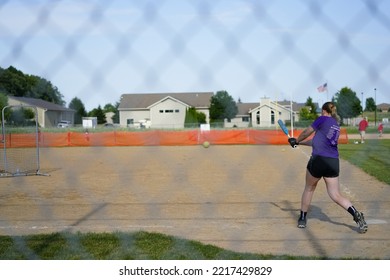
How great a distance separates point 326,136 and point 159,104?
1707 mm

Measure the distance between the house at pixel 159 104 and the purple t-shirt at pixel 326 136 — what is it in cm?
110

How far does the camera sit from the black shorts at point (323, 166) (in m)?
4.93

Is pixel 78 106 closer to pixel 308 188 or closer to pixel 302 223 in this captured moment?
pixel 308 188

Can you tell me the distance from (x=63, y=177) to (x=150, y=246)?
291 inches

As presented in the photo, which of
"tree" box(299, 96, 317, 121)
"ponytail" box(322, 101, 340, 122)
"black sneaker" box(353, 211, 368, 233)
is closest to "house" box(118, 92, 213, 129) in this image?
"tree" box(299, 96, 317, 121)

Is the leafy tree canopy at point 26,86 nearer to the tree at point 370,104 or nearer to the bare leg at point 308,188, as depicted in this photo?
the tree at point 370,104

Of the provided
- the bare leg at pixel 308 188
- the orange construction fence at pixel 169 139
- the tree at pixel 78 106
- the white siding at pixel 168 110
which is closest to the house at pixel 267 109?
the white siding at pixel 168 110

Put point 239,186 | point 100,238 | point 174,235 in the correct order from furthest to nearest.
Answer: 1. point 239,186
2. point 174,235
3. point 100,238

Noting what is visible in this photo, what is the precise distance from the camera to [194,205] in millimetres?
7305

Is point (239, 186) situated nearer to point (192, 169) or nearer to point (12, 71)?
point (192, 169)

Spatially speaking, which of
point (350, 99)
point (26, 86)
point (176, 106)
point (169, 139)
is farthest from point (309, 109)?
point (169, 139)

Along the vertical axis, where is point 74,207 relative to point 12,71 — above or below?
below

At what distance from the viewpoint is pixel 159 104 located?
14.1 feet
